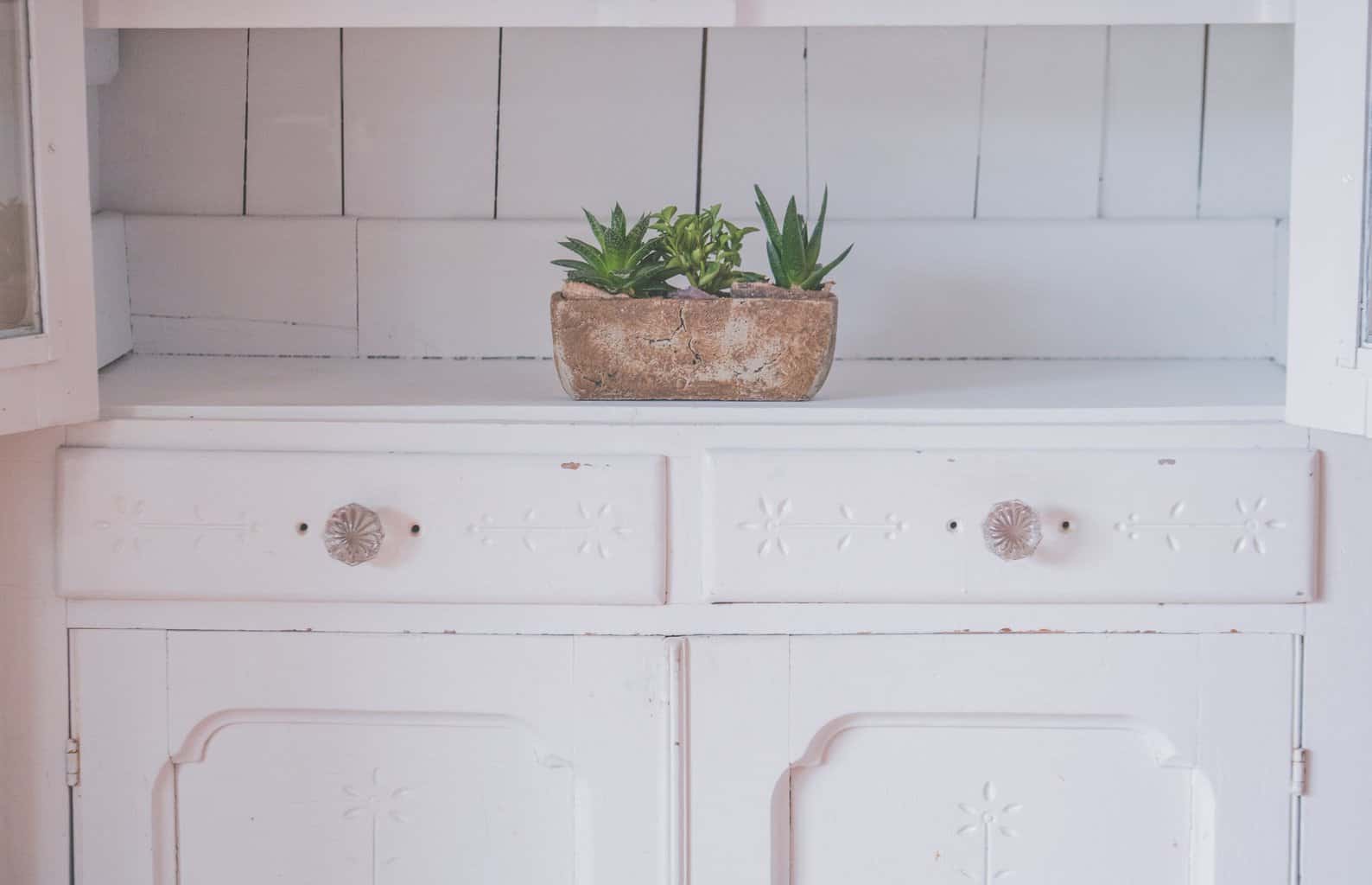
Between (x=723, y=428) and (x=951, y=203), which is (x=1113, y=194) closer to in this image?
(x=951, y=203)

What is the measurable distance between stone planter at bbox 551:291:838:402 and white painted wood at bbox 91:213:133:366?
0.49 m

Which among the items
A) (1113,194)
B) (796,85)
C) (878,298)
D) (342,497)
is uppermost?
(796,85)

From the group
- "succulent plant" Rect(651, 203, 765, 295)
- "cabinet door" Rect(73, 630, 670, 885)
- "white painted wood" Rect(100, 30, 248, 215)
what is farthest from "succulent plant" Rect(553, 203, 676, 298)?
"white painted wood" Rect(100, 30, 248, 215)

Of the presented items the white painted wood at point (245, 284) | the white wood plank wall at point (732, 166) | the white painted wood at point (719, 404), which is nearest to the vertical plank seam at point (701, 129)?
the white wood plank wall at point (732, 166)

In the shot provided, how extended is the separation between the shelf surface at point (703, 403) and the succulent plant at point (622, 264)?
9 cm

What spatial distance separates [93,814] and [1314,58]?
1000mm

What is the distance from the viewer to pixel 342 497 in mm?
982

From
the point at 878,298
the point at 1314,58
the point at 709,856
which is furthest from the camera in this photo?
the point at 878,298

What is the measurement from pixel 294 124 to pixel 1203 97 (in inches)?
34.4

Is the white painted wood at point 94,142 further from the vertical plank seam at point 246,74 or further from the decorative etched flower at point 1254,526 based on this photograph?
the decorative etched flower at point 1254,526

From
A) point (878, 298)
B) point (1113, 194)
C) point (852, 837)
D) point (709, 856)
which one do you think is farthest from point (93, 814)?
point (1113, 194)

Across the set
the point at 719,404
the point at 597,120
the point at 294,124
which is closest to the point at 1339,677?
the point at 719,404

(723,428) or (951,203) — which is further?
(951,203)

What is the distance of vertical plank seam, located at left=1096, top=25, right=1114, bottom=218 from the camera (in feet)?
4.34
